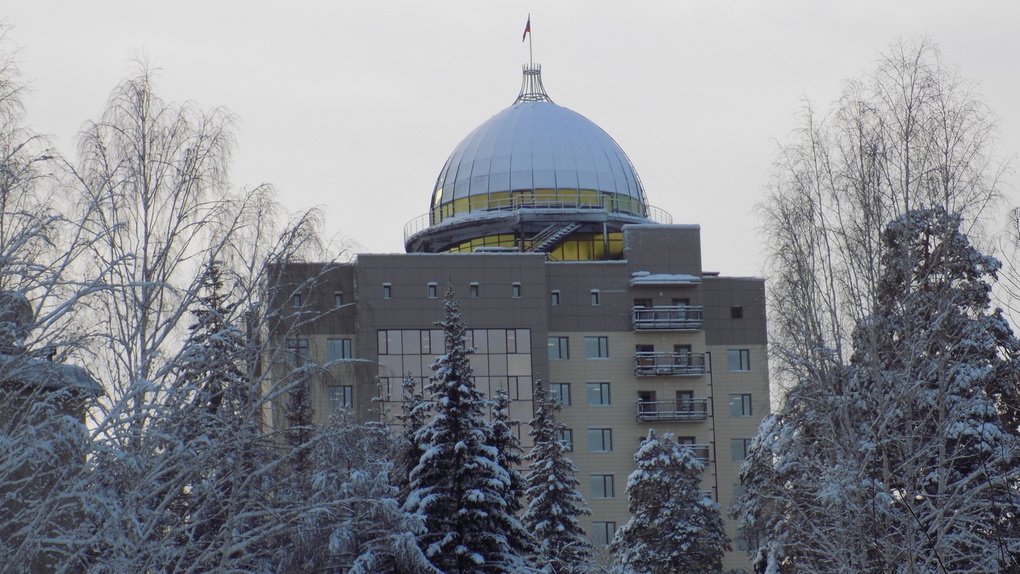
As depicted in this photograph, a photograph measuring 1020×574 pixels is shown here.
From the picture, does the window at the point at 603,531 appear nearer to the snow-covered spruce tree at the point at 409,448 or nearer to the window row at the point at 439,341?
the window row at the point at 439,341

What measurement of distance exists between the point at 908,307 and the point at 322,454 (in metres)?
11.2

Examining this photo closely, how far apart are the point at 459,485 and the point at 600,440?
32369 mm

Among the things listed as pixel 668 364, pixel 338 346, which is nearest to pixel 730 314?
pixel 668 364

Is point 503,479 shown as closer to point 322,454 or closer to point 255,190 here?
point 322,454

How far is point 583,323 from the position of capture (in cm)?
6391

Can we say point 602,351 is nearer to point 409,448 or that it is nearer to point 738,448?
point 738,448

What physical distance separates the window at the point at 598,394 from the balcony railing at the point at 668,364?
1640 millimetres

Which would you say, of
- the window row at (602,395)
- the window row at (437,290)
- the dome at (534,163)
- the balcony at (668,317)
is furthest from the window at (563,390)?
the dome at (534,163)

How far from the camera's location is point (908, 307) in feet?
77.3

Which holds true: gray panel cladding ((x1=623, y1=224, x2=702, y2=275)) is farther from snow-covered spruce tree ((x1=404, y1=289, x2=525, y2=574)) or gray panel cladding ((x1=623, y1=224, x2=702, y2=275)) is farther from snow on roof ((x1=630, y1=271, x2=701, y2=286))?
snow-covered spruce tree ((x1=404, y1=289, x2=525, y2=574))

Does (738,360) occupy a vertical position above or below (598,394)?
above

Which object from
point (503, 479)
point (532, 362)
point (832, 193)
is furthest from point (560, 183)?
point (832, 193)

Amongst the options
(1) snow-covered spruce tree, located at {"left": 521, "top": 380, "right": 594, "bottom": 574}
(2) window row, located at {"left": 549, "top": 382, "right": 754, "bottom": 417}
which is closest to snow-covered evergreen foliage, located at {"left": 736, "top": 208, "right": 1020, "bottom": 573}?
(1) snow-covered spruce tree, located at {"left": 521, "top": 380, "right": 594, "bottom": 574}

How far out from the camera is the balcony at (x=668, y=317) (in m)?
63.4
